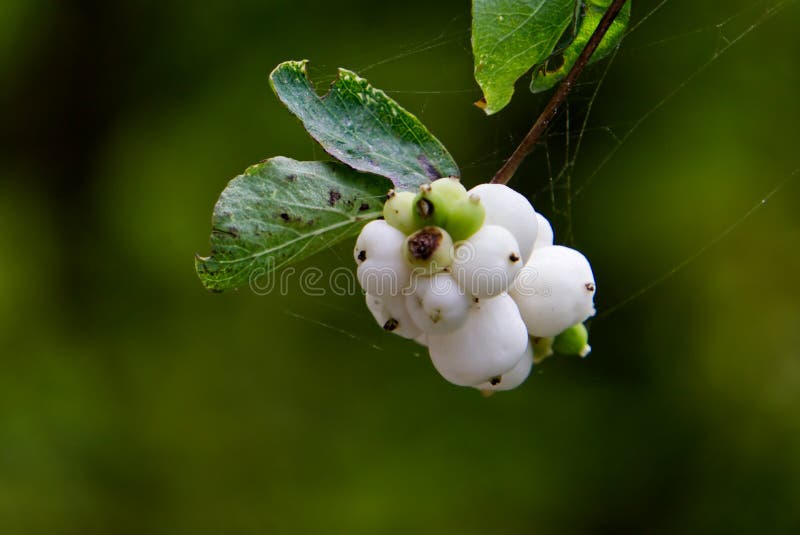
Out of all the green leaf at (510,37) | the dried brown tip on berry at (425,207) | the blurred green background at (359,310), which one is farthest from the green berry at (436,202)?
the blurred green background at (359,310)

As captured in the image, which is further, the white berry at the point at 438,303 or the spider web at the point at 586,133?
the spider web at the point at 586,133

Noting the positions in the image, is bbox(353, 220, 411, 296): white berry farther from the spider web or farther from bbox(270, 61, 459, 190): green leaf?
the spider web

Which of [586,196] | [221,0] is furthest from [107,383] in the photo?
[586,196]

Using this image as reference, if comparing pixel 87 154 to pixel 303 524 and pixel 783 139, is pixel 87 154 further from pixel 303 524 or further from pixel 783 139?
pixel 783 139

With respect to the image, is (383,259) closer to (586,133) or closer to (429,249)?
(429,249)

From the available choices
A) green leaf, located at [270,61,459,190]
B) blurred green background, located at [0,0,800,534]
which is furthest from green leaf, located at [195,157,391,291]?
blurred green background, located at [0,0,800,534]

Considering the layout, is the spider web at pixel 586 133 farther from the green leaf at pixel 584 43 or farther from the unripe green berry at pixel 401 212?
the unripe green berry at pixel 401 212

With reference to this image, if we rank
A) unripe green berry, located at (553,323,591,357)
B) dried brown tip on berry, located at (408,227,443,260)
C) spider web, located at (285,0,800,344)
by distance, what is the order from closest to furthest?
1. dried brown tip on berry, located at (408,227,443,260)
2. unripe green berry, located at (553,323,591,357)
3. spider web, located at (285,0,800,344)

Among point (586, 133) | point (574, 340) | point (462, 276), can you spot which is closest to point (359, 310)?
point (586, 133)
